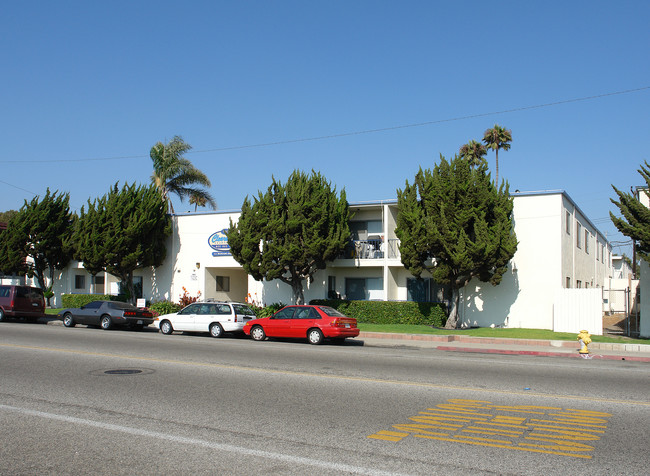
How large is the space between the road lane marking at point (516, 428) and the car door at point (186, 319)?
15.7 meters

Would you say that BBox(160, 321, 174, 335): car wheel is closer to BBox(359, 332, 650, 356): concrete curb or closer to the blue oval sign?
BBox(359, 332, 650, 356): concrete curb

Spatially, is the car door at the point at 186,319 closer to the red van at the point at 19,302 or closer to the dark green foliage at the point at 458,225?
the dark green foliage at the point at 458,225

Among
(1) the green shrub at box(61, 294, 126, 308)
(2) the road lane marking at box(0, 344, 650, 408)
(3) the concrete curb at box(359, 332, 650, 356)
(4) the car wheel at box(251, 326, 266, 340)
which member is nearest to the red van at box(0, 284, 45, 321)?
(1) the green shrub at box(61, 294, 126, 308)

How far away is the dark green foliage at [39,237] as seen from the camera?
35.7m

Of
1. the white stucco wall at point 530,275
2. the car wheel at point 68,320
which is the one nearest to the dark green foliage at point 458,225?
the white stucco wall at point 530,275

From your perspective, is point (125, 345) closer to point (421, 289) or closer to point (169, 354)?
point (169, 354)

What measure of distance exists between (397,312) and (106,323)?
42.6 ft

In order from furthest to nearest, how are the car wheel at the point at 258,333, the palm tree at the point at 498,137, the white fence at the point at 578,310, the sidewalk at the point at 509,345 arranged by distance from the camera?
1. the palm tree at the point at 498,137
2. the white fence at the point at 578,310
3. the car wheel at the point at 258,333
4. the sidewalk at the point at 509,345

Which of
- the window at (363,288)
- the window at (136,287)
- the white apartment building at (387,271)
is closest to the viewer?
the white apartment building at (387,271)

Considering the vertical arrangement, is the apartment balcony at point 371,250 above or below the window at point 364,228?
below

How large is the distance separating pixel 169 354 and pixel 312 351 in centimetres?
404

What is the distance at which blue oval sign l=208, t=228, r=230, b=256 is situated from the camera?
32.5 meters

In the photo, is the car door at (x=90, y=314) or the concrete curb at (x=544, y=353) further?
the car door at (x=90, y=314)

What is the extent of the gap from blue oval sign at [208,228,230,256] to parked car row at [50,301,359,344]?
649cm
